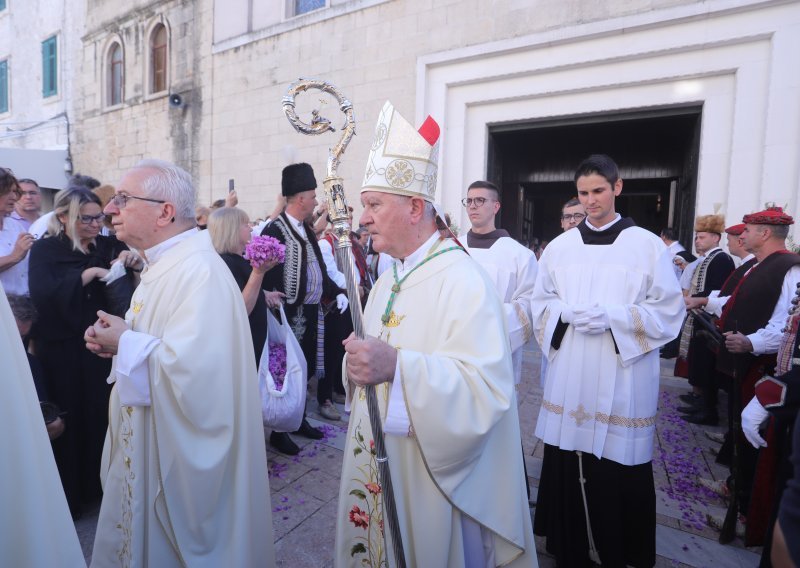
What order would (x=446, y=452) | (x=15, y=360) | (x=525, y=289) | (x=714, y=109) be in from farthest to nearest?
1. (x=714, y=109)
2. (x=525, y=289)
3. (x=446, y=452)
4. (x=15, y=360)

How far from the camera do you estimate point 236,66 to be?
11.6 metres

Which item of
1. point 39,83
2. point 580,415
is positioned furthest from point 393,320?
point 39,83

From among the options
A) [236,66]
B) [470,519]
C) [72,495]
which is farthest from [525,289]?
[236,66]

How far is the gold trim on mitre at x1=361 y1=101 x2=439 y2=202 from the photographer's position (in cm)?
183

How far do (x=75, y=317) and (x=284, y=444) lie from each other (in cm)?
186

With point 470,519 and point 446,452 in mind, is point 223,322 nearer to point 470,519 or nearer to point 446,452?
point 446,452

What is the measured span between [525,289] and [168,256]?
258 cm

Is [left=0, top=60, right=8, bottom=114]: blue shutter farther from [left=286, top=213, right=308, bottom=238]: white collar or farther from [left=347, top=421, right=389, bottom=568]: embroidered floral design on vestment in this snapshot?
[left=347, top=421, right=389, bottom=568]: embroidered floral design on vestment

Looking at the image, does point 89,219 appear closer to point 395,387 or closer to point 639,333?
point 395,387

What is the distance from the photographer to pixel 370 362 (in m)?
1.47

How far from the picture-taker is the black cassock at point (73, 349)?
2.92 metres

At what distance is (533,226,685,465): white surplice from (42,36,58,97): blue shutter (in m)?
20.8

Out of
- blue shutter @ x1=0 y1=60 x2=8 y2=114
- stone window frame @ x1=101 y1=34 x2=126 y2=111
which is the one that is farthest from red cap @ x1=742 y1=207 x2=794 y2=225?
blue shutter @ x1=0 y1=60 x2=8 y2=114

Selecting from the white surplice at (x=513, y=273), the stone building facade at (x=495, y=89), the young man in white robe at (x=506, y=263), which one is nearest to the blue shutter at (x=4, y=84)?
the stone building facade at (x=495, y=89)
